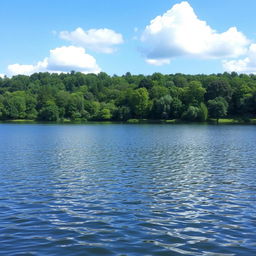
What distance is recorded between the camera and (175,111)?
563 feet

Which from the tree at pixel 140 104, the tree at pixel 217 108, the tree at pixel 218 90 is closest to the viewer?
the tree at pixel 217 108

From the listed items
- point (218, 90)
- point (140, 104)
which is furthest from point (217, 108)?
point (140, 104)

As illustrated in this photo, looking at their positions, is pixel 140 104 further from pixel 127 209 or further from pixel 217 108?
pixel 127 209

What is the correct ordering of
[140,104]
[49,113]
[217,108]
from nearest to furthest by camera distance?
[217,108]
[140,104]
[49,113]

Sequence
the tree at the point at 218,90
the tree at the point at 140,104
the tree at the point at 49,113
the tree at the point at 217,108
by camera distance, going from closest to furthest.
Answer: the tree at the point at 217,108 → the tree at the point at 218,90 → the tree at the point at 140,104 → the tree at the point at 49,113

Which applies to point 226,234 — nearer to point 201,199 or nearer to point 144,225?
point 144,225

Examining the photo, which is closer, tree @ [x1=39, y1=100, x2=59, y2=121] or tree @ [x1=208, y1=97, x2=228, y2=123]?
tree @ [x1=208, y1=97, x2=228, y2=123]

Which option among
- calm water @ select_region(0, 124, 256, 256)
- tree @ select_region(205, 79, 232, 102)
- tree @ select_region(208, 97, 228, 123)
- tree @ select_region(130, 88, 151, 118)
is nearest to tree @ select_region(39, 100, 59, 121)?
tree @ select_region(130, 88, 151, 118)

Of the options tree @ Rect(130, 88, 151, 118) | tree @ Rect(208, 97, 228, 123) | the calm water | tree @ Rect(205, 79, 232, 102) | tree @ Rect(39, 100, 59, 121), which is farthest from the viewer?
tree @ Rect(39, 100, 59, 121)

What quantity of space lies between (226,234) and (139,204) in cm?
619

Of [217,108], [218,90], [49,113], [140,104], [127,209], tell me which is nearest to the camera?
[127,209]

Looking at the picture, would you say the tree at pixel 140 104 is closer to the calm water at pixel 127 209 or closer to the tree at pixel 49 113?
the tree at pixel 49 113

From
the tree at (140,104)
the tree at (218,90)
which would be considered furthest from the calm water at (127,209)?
the tree at (140,104)

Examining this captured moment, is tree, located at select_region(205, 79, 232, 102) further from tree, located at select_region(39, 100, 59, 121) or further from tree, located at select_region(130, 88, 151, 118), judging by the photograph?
tree, located at select_region(39, 100, 59, 121)
